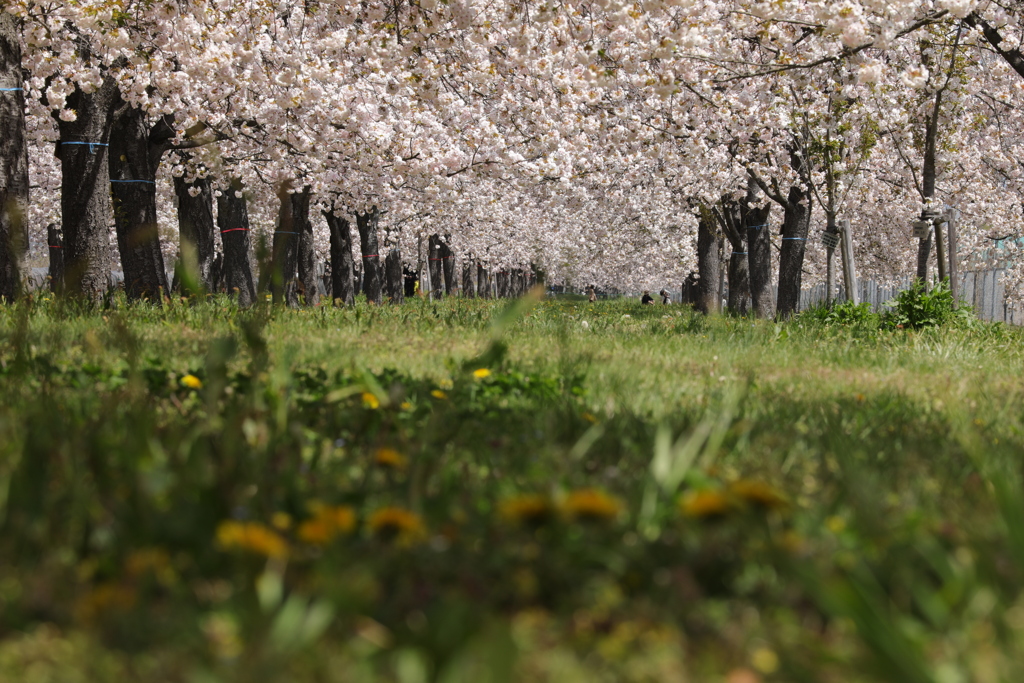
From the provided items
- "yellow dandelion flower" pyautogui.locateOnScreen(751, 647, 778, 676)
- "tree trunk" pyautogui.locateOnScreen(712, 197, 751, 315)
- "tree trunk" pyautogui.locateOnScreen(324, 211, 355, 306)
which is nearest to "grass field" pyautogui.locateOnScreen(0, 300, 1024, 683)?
"yellow dandelion flower" pyautogui.locateOnScreen(751, 647, 778, 676)

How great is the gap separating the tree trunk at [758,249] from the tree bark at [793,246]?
784 millimetres

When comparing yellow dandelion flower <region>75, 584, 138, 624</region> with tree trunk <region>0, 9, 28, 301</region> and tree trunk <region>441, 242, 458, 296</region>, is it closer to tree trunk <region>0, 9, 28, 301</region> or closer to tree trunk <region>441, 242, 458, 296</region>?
tree trunk <region>0, 9, 28, 301</region>

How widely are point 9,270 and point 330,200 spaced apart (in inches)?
470

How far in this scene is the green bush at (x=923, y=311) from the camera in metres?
10.3

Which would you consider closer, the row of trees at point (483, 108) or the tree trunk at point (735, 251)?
the row of trees at point (483, 108)

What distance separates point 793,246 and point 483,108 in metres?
6.04

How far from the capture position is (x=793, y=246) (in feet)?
53.5

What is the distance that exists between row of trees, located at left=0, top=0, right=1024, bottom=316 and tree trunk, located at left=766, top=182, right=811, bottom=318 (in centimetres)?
5

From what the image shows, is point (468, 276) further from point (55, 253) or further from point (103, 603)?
point (103, 603)

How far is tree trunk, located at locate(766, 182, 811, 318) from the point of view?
16.1 m

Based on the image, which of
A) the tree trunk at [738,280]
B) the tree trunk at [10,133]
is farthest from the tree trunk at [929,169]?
the tree trunk at [10,133]

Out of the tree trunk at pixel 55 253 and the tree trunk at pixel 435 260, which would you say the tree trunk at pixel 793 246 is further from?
the tree trunk at pixel 435 260

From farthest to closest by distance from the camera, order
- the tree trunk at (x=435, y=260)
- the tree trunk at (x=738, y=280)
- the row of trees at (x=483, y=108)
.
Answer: the tree trunk at (x=435, y=260), the tree trunk at (x=738, y=280), the row of trees at (x=483, y=108)

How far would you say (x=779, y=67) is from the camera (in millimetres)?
7320
